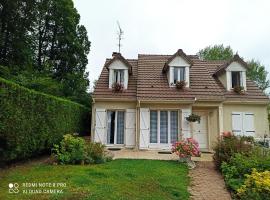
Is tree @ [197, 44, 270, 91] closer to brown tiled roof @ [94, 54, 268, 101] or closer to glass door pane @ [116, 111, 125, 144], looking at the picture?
brown tiled roof @ [94, 54, 268, 101]

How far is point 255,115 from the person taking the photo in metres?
15.9

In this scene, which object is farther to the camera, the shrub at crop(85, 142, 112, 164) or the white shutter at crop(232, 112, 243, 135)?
the white shutter at crop(232, 112, 243, 135)

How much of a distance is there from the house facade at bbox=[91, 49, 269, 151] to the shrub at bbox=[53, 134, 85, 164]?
5134mm

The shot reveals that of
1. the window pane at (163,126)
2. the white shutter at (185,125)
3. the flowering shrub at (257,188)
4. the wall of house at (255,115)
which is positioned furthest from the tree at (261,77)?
the flowering shrub at (257,188)

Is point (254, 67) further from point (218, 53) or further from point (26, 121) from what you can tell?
point (26, 121)

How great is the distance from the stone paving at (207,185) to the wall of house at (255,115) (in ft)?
21.0

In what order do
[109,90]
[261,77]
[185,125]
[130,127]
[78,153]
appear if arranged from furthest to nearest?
[261,77] → [109,90] → [130,127] → [185,125] → [78,153]

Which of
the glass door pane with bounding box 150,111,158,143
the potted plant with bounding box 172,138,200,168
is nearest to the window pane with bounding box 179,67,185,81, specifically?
the glass door pane with bounding box 150,111,158,143

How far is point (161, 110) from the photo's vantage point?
49.5 feet

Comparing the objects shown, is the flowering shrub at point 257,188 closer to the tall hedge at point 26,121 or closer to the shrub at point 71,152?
the shrub at point 71,152

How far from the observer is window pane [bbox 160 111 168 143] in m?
14.8

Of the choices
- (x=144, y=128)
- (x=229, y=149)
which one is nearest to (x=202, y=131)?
(x=144, y=128)

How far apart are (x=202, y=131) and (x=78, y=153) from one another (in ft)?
28.5

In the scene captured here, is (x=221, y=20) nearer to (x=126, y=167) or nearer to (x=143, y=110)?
(x=143, y=110)
